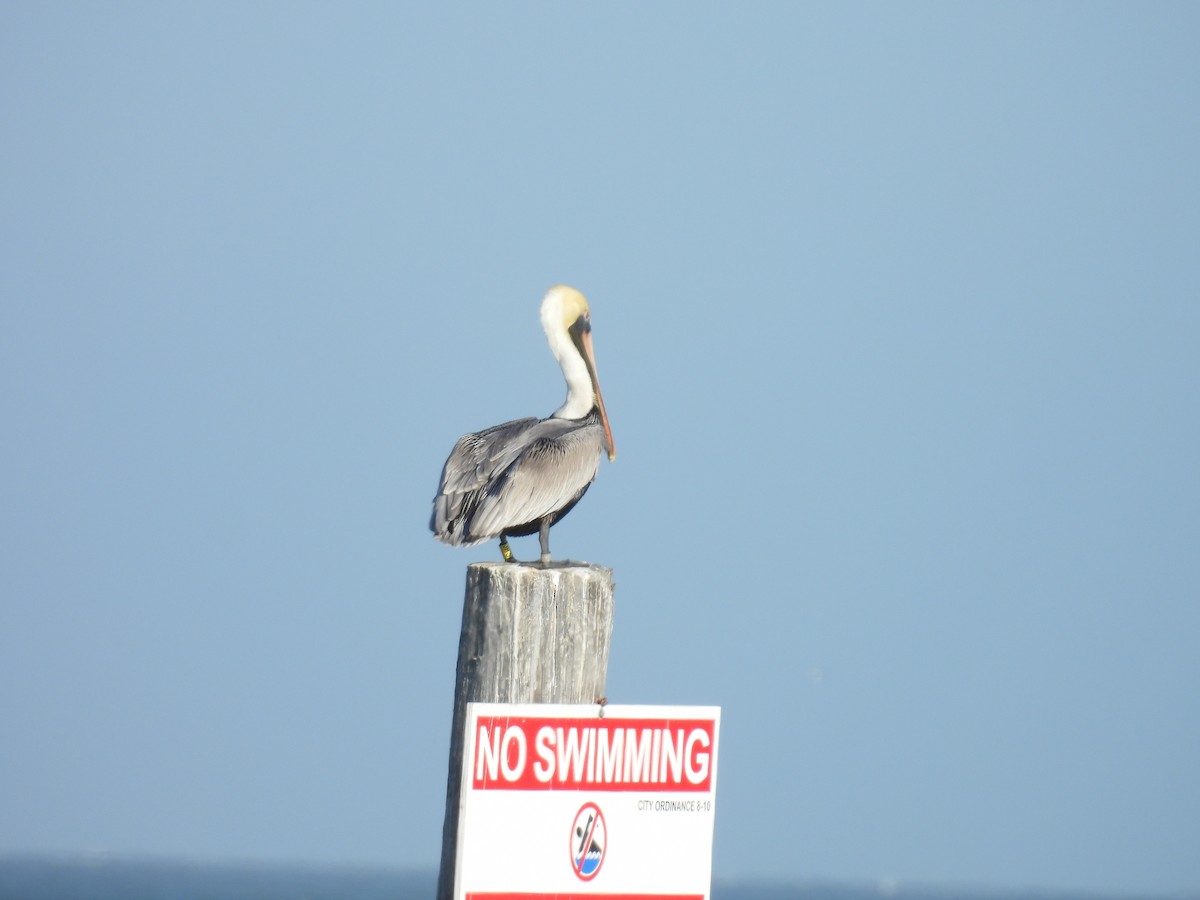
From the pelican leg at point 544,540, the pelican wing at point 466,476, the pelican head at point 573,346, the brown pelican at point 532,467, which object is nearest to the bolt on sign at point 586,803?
the brown pelican at point 532,467

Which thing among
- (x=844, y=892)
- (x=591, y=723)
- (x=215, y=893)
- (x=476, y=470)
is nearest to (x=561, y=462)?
(x=476, y=470)

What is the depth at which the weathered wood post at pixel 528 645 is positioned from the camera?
14.9 ft

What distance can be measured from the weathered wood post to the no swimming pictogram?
30cm

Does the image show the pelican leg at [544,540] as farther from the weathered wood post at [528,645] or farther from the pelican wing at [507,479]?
the weathered wood post at [528,645]

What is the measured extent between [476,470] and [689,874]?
120 inches

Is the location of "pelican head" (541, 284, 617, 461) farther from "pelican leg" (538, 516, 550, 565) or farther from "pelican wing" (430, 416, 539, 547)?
"pelican leg" (538, 516, 550, 565)

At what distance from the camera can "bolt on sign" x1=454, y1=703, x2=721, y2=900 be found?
4.30m

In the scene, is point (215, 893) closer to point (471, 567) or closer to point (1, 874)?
point (1, 874)

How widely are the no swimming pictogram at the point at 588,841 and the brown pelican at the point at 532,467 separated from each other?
81.6 inches

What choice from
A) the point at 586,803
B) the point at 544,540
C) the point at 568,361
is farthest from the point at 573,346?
the point at 586,803

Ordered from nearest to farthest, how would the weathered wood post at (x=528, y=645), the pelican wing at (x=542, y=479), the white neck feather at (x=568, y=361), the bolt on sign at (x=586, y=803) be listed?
the bolt on sign at (x=586, y=803) → the weathered wood post at (x=528, y=645) → the pelican wing at (x=542, y=479) → the white neck feather at (x=568, y=361)

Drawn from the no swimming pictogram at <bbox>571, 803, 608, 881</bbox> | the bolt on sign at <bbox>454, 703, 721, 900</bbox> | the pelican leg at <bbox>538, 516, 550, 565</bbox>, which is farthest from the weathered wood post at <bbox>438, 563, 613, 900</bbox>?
the pelican leg at <bbox>538, 516, 550, 565</bbox>

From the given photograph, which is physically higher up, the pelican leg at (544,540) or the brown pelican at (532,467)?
the brown pelican at (532,467)

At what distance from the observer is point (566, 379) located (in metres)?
8.17
